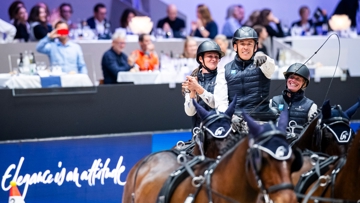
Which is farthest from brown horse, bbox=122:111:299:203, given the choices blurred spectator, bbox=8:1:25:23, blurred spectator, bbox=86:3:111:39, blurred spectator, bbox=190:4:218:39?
blurred spectator, bbox=86:3:111:39

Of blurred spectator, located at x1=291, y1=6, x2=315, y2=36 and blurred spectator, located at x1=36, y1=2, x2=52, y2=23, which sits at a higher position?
blurred spectator, located at x1=36, y1=2, x2=52, y2=23

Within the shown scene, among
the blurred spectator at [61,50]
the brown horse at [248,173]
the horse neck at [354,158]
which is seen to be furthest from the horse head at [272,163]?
the blurred spectator at [61,50]

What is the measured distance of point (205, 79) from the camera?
602 cm

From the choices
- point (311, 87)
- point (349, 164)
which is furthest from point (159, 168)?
point (311, 87)

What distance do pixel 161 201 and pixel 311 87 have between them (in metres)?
5.78

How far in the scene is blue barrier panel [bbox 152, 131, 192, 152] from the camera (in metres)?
8.60

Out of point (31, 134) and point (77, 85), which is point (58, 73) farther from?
point (31, 134)

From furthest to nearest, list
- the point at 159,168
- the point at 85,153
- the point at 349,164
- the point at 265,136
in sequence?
1. the point at 85,153
2. the point at 159,168
3. the point at 349,164
4. the point at 265,136

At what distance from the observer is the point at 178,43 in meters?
11.7

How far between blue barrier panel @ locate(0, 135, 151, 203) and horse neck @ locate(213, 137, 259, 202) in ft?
13.3

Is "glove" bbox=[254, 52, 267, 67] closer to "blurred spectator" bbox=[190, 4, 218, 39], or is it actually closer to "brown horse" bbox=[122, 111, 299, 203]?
"brown horse" bbox=[122, 111, 299, 203]

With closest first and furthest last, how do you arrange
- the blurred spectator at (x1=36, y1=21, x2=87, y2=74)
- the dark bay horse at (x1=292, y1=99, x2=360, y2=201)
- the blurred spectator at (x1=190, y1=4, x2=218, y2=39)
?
the dark bay horse at (x1=292, y1=99, x2=360, y2=201)
the blurred spectator at (x1=36, y1=21, x2=87, y2=74)
the blurred spectator at (x1=190, y1=4, x2=218, y2=39)

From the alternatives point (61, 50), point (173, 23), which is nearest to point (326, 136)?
point (61, 50)

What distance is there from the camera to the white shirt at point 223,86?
18.9 feet
